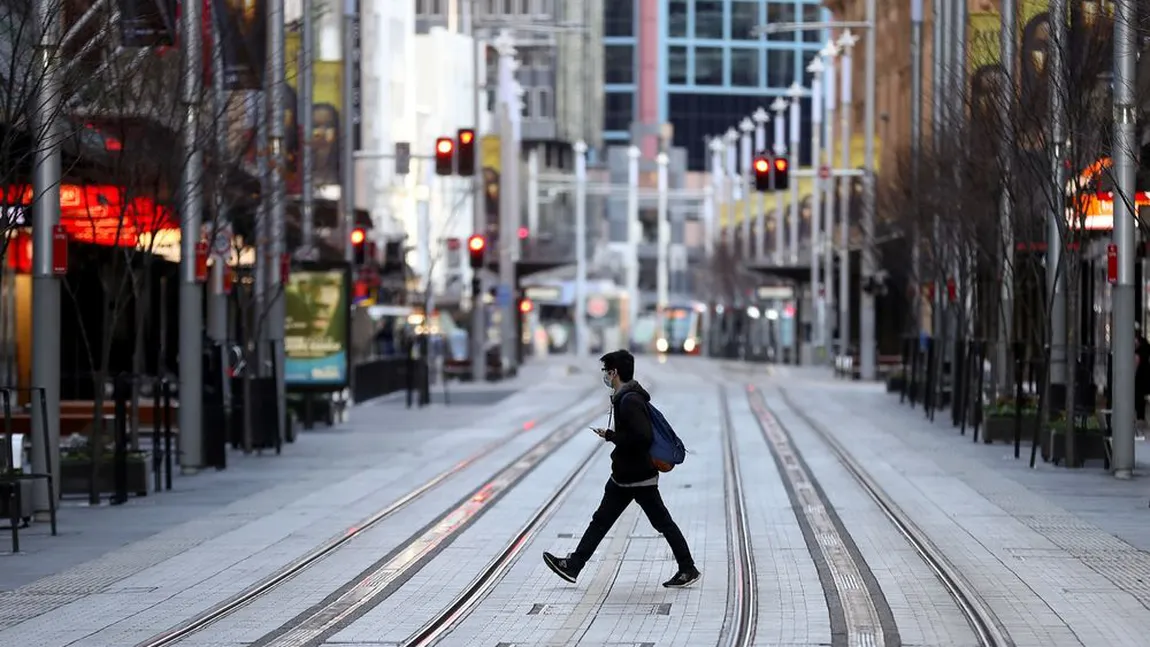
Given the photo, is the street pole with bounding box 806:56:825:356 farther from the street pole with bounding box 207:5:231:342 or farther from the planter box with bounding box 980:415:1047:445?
the street pole with bounding box 207:5:231:342

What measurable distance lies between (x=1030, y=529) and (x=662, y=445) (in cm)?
651

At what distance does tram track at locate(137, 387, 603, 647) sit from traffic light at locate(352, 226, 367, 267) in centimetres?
870

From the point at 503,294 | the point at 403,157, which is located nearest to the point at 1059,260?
the point at 403,157

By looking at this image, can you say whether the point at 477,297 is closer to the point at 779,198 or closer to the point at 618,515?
the point at 779,198

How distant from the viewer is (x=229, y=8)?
3180cm

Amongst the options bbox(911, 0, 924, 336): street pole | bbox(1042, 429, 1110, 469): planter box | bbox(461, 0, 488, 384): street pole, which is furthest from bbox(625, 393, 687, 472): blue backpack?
bbox(461, 0, 488, 384): street pole

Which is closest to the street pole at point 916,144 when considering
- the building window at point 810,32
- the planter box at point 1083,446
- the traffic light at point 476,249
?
the traffic light at point 476,249

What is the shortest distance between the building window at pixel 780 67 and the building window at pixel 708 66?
4.22 m

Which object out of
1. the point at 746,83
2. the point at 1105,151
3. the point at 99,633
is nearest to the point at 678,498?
the point at 1105,151

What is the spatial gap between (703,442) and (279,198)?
26.0 feet

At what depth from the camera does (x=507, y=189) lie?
82625 millimetres

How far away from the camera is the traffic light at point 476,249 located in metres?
59.5

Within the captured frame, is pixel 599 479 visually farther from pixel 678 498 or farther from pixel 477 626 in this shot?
pixel 477 626

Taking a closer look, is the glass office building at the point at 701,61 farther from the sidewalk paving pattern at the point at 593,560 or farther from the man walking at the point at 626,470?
the man walking at the point at 626,470
